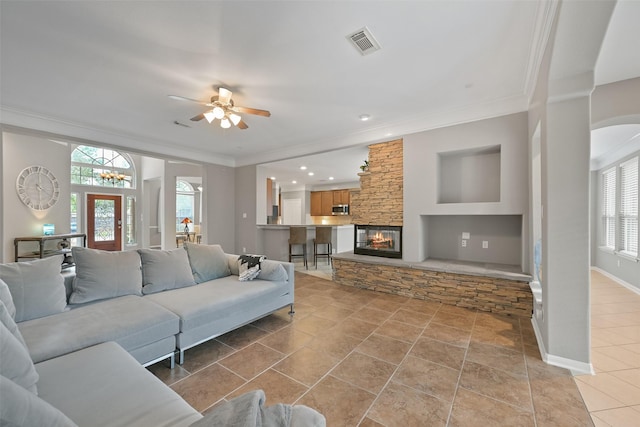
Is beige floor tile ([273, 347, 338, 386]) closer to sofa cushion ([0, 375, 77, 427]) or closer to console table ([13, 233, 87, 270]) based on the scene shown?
sofa cushion ([0, 375, 77, 427])

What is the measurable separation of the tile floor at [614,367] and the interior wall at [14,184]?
316 inches

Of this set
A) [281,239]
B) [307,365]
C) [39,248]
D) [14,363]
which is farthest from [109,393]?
[39,248]

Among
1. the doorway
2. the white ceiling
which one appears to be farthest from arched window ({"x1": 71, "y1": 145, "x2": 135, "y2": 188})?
the white ceiling

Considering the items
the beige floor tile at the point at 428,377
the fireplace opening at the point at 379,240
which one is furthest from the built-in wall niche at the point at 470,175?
the beige floor tile at the point at 428,377

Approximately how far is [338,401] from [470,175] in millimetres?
3661

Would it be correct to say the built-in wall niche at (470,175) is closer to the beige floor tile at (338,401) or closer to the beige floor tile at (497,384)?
the beige floor tile at (497,384)

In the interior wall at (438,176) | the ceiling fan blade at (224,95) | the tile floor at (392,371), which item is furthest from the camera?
the interior wall at (438,176)

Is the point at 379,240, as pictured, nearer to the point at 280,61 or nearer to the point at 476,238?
the point at 476,238

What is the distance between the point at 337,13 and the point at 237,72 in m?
1.27

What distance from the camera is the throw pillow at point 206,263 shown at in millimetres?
3114

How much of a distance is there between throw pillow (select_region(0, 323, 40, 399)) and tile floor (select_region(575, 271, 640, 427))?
2970mm

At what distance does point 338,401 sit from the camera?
5.85 ft

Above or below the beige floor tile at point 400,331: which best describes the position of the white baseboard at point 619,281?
above

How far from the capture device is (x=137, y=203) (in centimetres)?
898
